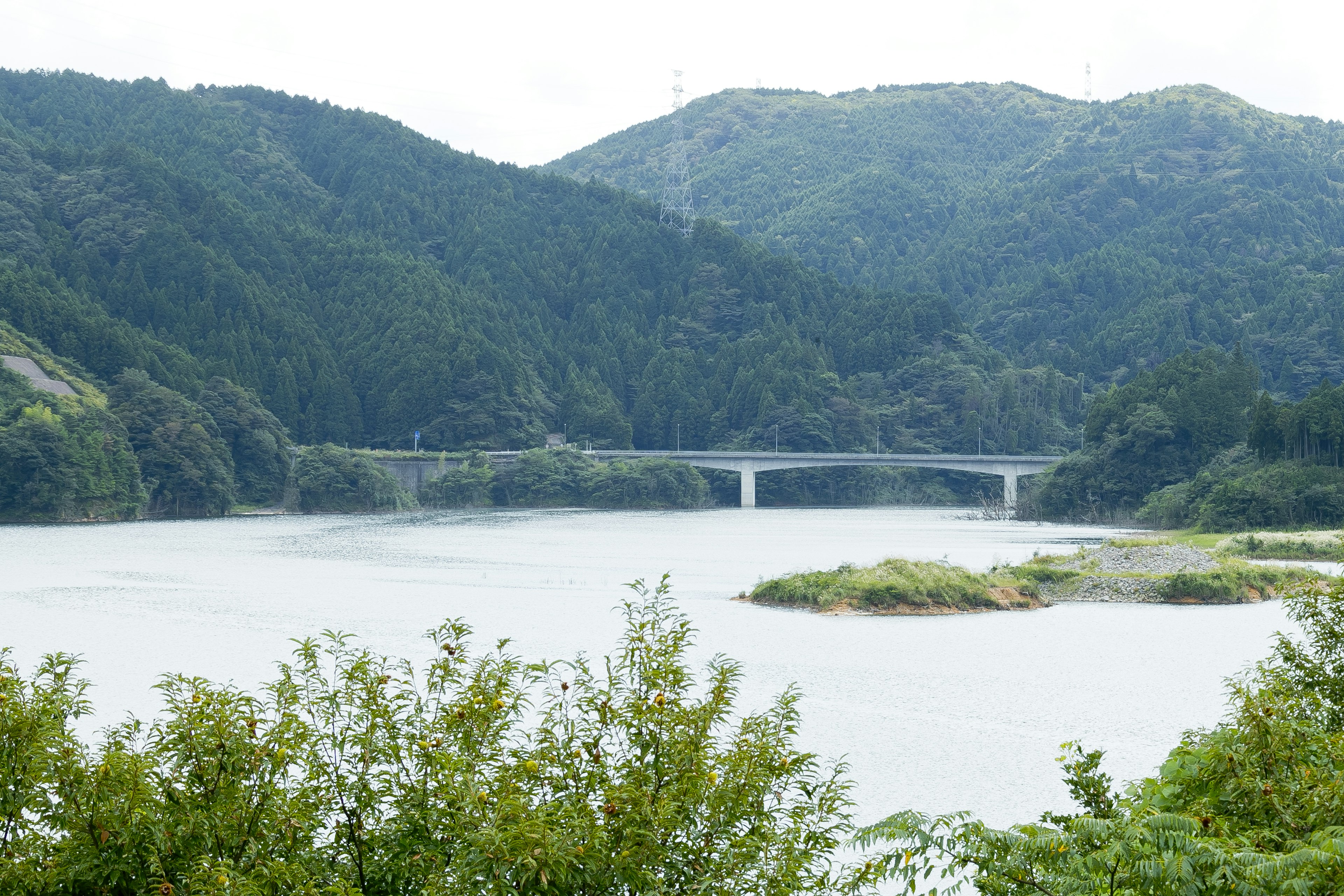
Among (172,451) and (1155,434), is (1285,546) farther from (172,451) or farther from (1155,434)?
(172,451)

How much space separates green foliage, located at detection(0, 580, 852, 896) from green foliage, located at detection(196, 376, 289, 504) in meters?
97.5

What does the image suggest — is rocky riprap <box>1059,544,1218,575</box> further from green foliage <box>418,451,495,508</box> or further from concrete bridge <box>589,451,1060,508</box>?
green foliage <box>418,451,495,508</box>

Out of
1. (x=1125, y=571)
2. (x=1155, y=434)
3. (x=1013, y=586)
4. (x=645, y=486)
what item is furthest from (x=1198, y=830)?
(x=645, y=486)

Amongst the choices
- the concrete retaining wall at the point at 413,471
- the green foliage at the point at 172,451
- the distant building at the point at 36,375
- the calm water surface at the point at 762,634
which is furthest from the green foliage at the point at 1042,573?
the concrete retaining wall at the point at 413,471

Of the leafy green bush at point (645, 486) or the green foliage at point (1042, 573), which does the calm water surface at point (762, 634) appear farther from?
the leafy green bush at point (645, 486)

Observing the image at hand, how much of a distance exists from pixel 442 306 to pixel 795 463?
49.0 meters

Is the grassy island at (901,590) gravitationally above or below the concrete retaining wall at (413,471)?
below

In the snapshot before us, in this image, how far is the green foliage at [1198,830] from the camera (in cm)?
598

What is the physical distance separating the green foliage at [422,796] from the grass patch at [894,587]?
29136mm

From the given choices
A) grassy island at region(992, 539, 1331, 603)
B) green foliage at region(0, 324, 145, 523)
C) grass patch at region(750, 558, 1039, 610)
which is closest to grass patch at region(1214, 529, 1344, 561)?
grassy island at region(992, 539, 1331, 603)

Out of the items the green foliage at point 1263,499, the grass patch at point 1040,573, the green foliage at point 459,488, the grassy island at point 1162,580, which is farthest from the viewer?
the green foliage at point 459,488

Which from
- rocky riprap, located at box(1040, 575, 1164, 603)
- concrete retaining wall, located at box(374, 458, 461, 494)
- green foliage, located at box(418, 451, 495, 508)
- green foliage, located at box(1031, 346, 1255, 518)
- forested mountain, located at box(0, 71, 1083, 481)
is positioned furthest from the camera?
forested mountain, located at box(0, 71, 1083, 481)

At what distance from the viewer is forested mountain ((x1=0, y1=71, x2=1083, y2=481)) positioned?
422 feet

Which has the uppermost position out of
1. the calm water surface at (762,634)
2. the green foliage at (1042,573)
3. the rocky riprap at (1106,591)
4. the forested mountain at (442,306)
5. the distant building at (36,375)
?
the forested mountain at (442,306)
